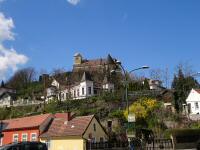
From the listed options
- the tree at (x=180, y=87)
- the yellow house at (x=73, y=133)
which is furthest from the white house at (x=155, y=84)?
the yellow house at (x=73, y=133)

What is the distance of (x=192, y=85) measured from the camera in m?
87.6

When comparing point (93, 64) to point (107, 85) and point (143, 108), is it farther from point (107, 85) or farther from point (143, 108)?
point (143, 108)

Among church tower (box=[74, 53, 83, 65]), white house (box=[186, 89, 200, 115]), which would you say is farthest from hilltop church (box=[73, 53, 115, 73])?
white house (box=[186, 89, 200, 115])

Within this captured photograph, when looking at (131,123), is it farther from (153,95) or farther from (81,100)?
(81,100)

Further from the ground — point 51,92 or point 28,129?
point 51,92

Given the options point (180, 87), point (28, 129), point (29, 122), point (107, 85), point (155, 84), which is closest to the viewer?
point (28, 129)

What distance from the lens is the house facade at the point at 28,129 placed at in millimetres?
53812

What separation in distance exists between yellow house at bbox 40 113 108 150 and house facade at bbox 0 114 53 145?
5.08 ft

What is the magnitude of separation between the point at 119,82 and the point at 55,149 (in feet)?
172

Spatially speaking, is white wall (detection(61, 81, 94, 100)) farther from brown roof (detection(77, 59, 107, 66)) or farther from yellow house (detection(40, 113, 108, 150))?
yellow house (detection(40, 113, 108, 150))

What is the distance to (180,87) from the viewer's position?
84.3 m

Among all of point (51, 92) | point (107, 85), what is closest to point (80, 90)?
point (107, 85)

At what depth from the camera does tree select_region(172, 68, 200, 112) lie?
7460cm

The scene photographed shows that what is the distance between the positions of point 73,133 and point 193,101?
37653 millimetres
